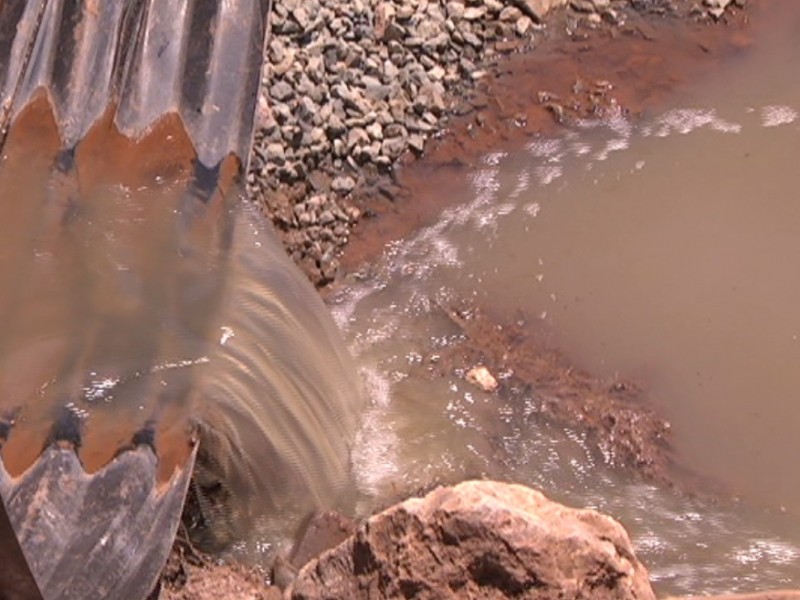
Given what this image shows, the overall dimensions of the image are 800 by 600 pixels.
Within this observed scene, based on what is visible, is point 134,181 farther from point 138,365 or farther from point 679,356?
point 679,356

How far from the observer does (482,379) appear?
438 cm

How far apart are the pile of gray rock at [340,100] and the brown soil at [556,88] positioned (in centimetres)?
8

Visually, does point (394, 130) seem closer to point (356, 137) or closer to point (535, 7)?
point (356, 137)

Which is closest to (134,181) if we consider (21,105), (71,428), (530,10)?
(21,105)

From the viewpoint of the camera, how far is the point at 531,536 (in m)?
3.15

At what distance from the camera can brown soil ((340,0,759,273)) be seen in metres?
4.68

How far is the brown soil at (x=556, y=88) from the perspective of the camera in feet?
15.4

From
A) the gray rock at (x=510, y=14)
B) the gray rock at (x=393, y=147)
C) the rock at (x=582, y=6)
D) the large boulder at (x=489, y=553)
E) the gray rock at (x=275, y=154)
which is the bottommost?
the large boulder at (x=489, y=553)

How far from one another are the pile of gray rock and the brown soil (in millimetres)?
79

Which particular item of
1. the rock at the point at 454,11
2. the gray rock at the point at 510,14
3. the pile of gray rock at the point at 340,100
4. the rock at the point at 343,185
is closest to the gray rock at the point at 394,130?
the pile of gray rock at the point at 340,100

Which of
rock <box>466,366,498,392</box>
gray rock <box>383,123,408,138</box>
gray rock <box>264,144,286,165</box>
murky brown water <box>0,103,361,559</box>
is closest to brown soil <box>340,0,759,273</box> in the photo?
gray rock <box>383,123,408,138</box>

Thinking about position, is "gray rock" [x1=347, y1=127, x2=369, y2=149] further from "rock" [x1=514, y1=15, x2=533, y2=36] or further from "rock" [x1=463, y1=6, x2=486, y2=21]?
"rock" [x1=514, y1=15, x2=533, y2=36]

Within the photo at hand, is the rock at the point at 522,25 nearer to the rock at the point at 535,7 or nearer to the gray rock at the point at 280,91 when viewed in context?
the rock at the point at 535,7

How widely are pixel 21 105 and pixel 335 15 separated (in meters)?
1.36
